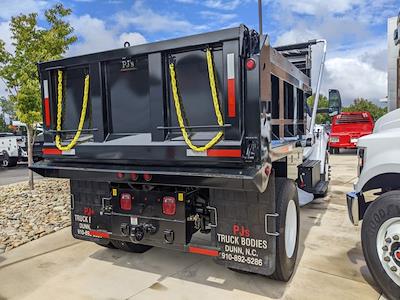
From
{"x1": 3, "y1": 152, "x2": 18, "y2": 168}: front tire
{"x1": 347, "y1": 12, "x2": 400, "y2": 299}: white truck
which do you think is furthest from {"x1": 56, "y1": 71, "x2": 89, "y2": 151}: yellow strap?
{"x1": 3, "y1": 152, "x2": 18, "y2": 168}: front tire

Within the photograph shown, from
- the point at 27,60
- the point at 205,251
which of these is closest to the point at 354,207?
the point at 205,251

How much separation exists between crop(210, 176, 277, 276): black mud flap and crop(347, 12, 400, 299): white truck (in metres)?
0.92

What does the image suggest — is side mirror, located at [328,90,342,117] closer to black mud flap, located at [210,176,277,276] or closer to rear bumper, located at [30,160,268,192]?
black mud flap, located at [210,176,277,276]

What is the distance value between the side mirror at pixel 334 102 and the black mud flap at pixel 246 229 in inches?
166

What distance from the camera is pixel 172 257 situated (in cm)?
427

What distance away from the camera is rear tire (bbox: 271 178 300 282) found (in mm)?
3287

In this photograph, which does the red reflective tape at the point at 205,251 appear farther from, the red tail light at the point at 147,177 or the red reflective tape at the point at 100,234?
the red reflective tape at the point at 100,234

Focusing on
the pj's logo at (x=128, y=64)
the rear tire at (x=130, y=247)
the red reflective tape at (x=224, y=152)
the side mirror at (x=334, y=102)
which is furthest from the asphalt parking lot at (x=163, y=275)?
the side mirror at (x=334, y=102)

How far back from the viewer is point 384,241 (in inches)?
124

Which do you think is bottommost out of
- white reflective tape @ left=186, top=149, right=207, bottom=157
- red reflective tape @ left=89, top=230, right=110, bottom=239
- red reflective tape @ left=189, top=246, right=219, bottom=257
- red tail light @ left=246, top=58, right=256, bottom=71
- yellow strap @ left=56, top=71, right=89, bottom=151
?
red reflective tape @ left=189, top=246, right=219, bottom=257

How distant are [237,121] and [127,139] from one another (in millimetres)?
1161

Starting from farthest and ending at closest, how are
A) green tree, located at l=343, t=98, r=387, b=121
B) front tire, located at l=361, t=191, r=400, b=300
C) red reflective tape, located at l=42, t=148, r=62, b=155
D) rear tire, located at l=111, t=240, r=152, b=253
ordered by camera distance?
green tree, located at l=343, t=98, r=387, b=121 → rear tire, located at l=111, t=240, r=152, b=253 → red reflective tape, located at l=42, t=148, r=62, b=155 → front tire, located at l=361, t=191, r=400, b=300

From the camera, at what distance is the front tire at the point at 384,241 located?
304cm

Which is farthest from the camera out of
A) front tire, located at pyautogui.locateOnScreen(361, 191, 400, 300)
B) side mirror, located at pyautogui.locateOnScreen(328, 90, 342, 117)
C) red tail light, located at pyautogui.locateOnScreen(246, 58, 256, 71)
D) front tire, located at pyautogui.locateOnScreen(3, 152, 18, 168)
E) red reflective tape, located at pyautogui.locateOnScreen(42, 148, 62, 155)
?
front tire, located at pyautogui.locateOnScreen(3, 152, 18, 168)
